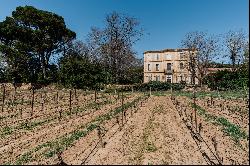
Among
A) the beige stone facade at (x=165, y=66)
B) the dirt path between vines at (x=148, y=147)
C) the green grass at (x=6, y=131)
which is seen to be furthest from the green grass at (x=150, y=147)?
the beige stone facade at (x=165, y=66)

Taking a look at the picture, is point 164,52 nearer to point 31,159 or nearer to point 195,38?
point 195,38

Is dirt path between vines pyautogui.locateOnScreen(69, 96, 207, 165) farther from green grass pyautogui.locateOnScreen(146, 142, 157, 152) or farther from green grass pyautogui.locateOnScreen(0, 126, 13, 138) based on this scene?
green grass pyautogui.locateOnScreen(0, 126, 13, 138)

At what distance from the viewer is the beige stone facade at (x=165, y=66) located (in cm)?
6962

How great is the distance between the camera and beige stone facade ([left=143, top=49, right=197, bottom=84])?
228 ft

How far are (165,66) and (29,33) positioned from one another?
33761 millimetres

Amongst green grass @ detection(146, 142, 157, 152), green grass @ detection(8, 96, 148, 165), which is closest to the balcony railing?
green grass @ detection(8, 96, 148, 165)

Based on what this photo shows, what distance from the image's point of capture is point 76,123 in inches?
706

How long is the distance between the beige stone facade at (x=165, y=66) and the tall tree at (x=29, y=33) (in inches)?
1135

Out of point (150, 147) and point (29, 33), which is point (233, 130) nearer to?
point (150, 147)

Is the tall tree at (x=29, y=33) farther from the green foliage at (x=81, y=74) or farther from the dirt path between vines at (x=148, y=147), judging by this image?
the dirt path between vines at (x=148, y=147)

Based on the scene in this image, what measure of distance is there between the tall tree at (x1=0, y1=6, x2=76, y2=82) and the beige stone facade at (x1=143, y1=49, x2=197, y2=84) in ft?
94.6

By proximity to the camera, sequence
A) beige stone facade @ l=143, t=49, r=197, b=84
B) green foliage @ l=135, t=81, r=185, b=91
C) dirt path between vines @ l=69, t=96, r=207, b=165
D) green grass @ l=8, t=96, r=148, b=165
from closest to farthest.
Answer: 1. dirt path between vines @ l=69, t=96, r=207, b=165
2. green grass @ l=8, t=96, r=148, b=165
3. green foliage @ l=135, t=81, r=185, b=91
4. beige stone facade @ l=143, t=49, r=197, b=84

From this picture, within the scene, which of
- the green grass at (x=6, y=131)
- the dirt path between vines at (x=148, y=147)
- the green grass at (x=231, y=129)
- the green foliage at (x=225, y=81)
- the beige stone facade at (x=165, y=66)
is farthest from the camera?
the beige stone facade at (x=165, y=66)

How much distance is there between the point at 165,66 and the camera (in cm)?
7162
